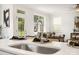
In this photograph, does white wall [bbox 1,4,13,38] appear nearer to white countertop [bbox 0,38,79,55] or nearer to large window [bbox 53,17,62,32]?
white countertop [bbox 0,38,79,55]

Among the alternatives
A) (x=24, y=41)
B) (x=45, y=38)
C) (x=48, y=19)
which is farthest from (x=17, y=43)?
(x=48, y=19)

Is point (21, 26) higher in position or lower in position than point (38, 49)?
higher

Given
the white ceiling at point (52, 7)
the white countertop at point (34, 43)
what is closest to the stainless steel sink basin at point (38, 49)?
the white countertop at point (34, 43)

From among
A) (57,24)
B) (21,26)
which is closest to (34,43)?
(21,26)

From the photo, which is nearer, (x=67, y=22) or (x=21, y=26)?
(x=67, y=22)

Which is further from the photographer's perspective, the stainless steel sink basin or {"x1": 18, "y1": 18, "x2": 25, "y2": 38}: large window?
{"x1": 18, "y1": 18, "x2": 25, "y2": 38}: large window

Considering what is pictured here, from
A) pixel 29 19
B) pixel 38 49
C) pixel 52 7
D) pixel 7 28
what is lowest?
pixel 38 49

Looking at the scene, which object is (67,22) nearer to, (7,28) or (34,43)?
(34,43)

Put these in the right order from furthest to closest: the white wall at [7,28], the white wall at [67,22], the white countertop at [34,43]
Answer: the white wall at [7,28] → the white wall at [67,22] → the white countertop at [34,43]

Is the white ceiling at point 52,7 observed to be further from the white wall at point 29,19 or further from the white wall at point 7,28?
the white wall at point 7,28

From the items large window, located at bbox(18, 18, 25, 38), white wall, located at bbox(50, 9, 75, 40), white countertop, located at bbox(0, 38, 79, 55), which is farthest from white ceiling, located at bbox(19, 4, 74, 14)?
white countertop, located at bbox(0, 38, 79, 55)
